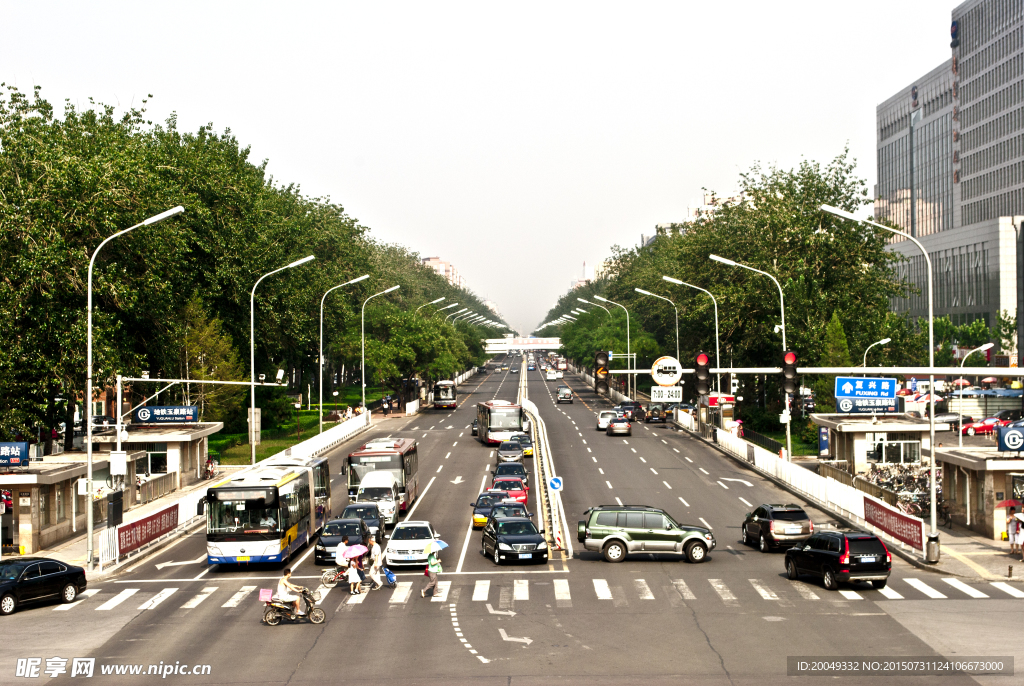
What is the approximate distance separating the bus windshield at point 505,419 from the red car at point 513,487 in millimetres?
21914

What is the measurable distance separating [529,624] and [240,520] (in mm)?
12076

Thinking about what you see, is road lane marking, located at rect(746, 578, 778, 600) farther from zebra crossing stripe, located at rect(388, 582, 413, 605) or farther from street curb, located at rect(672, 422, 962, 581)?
zebra crossing stripe, located at rect(388, 582, 413, 605)

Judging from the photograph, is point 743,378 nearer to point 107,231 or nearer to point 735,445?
point 735,445

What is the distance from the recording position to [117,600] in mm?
26484

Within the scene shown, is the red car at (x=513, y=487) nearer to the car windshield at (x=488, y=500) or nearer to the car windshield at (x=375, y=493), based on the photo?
the car windshield at (x=488, y=500)

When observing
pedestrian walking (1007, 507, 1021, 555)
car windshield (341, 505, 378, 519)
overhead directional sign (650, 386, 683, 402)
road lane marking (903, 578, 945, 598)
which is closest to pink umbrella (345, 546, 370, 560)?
car windshield (341, 505, 378, 519)

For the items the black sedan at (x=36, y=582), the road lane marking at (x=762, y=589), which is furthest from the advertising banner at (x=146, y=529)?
the road lane marking at (x=762, y=589)

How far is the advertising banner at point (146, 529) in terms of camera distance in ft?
107

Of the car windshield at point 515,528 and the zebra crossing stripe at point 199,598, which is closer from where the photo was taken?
the zebra crossing stripe at point 199,598

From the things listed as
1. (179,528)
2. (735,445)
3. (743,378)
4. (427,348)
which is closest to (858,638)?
(179,528)

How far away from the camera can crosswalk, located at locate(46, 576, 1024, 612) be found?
82.4 ft

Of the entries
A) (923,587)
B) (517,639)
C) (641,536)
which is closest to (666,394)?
(641,536)

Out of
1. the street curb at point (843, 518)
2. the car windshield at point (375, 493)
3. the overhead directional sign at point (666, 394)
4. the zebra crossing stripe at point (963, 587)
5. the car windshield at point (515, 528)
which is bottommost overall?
the street curb at point (843, 518)

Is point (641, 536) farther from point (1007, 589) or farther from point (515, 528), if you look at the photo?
point (1007, 589)
